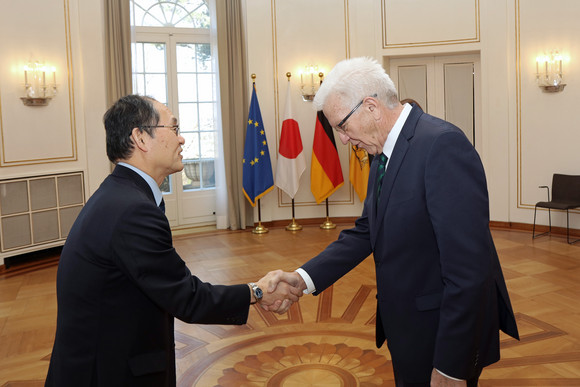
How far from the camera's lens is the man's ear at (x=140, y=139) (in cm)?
196

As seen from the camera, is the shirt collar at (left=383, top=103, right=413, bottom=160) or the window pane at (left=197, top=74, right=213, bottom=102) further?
the window pane at (left=197, top=74, right=213, bottom=102)

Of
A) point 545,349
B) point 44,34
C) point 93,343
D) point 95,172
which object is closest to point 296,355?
point 545,349

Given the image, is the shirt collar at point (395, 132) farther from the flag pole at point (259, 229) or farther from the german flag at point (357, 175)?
the flag pole at point (259, 229)

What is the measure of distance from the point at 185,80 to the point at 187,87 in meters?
0.11

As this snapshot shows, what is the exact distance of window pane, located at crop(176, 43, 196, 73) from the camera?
8812 millimetres

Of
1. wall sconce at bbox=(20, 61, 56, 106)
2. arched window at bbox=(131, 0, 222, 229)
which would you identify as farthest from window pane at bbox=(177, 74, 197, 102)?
wall sconce at bbox=(20, 61, 56, 106)

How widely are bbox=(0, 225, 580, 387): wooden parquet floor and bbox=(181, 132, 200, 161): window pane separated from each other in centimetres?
287

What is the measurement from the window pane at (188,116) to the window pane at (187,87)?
0.10m

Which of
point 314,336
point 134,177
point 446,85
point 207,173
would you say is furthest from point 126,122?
point 446,85

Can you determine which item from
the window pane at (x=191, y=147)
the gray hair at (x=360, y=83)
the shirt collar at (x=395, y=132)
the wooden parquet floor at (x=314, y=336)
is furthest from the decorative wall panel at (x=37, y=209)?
the shirt collar at (x=395, y=132)

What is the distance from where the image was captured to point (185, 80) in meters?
8.87

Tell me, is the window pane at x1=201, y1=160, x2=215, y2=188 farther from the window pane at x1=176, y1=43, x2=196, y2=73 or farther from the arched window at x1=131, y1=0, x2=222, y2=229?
the window pane at x1=176, y1=43, x2=196, y2=73

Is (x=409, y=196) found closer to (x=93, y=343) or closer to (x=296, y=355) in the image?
(x=93, y=343)

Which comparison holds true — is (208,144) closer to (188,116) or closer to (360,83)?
(188,116)
